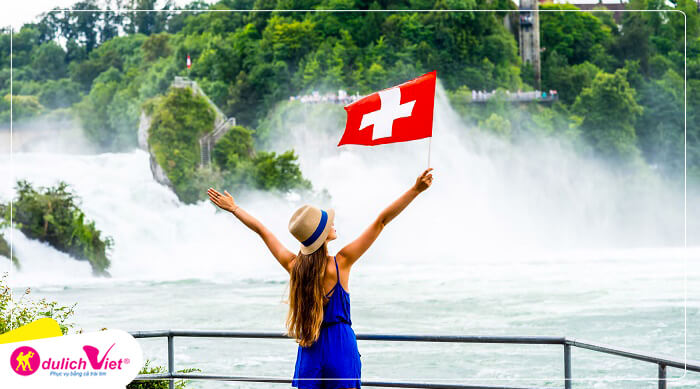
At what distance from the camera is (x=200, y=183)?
86.9 ft

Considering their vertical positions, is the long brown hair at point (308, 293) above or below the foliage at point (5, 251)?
below

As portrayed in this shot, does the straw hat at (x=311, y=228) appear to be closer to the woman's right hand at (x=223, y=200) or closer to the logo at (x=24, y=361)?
the woman's right hand at (x=223, y=200)

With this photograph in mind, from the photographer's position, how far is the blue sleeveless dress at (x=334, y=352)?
274 cm

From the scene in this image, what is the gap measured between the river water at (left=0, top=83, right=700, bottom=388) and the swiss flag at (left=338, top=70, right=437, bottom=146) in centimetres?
1177

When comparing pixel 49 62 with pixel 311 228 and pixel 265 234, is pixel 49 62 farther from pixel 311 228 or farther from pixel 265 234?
pixel 311 228

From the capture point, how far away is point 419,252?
28.6 metres

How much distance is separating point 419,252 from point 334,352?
2600 centimetres

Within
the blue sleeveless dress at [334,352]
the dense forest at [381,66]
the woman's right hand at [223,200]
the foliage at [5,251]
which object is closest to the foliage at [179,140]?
the dense forest at [381,66]

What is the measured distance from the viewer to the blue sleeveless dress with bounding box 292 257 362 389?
274 centimetres

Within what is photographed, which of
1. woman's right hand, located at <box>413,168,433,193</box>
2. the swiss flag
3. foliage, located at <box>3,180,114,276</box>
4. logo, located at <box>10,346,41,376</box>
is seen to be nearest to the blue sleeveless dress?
woman's right hand, located at <box>413,168,433,193</box>

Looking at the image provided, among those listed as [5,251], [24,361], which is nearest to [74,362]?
[24,361]

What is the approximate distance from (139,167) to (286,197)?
14.2 feet

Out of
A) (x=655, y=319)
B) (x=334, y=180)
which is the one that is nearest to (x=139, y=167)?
(x=334, y=180)

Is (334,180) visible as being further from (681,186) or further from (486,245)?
(681,186)
